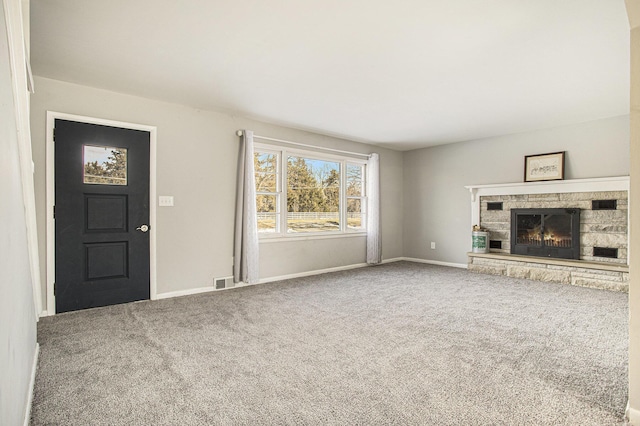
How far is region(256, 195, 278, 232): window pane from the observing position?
507 centimetres

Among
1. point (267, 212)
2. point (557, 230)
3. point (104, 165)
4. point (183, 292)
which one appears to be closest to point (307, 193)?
point (267, 212)

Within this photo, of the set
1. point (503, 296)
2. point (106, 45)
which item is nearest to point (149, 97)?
point (106, 45)

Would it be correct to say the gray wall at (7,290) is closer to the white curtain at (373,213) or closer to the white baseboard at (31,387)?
the white baseboard at (31,387)

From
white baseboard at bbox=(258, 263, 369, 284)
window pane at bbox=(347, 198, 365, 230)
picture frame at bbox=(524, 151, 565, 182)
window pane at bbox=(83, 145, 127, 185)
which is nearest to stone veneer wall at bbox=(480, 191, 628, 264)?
picture frame at bbox=(524, 151, 565, 182)

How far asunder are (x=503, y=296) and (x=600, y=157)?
268cm

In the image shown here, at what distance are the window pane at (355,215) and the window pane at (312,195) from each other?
29 centimetres

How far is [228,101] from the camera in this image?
13.4 feet

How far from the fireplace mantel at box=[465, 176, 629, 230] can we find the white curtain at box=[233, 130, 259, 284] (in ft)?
13.1

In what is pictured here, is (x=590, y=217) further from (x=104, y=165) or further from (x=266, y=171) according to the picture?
(x=104, y=165)

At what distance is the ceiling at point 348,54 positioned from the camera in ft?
7.44

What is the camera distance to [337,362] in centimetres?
234

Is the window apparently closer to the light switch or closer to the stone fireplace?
the light switch

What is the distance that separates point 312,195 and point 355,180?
1.17m

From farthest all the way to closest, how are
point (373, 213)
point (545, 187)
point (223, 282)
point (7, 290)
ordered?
point (373, 213) < point (545, 187) < point (223, 282) < point (7, 290)
